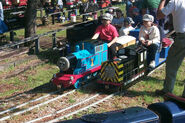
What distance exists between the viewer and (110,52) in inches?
339

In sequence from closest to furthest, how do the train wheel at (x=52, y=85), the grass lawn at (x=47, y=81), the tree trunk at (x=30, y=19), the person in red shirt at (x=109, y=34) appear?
the grass lawn at (x=47, y=81)
the train wheel at (x=52, y=85)
the person in red shirt at (x=109, y=34)
the tree trunk at (x=30, y=19)

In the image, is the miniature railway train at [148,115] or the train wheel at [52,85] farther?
the train wheel at [52,85]

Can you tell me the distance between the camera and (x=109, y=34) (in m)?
8.57

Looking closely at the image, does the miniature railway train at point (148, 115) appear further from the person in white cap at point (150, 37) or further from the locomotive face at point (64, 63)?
the person in white cap at point (150, 37)

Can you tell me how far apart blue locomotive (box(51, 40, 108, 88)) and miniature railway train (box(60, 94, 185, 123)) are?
156 inches

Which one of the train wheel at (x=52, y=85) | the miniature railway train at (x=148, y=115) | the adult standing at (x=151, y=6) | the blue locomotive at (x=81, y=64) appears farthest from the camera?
the adult standing at (x=151, y=6)

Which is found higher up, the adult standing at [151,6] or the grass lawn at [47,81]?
the adult standing at [151,6]

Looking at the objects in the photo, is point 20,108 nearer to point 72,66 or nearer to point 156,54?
point 72,66

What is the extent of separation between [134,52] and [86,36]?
3.44 metres

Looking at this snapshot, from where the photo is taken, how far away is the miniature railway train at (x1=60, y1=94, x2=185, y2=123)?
3.21 meters

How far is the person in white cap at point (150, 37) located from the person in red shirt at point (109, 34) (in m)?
0.79

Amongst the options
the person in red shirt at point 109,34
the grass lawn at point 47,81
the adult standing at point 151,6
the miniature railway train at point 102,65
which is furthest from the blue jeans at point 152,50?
the adult standing at point 151,6

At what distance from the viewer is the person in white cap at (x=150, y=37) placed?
26.7 ft

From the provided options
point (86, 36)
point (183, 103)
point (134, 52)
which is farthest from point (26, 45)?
point (183, 103)
